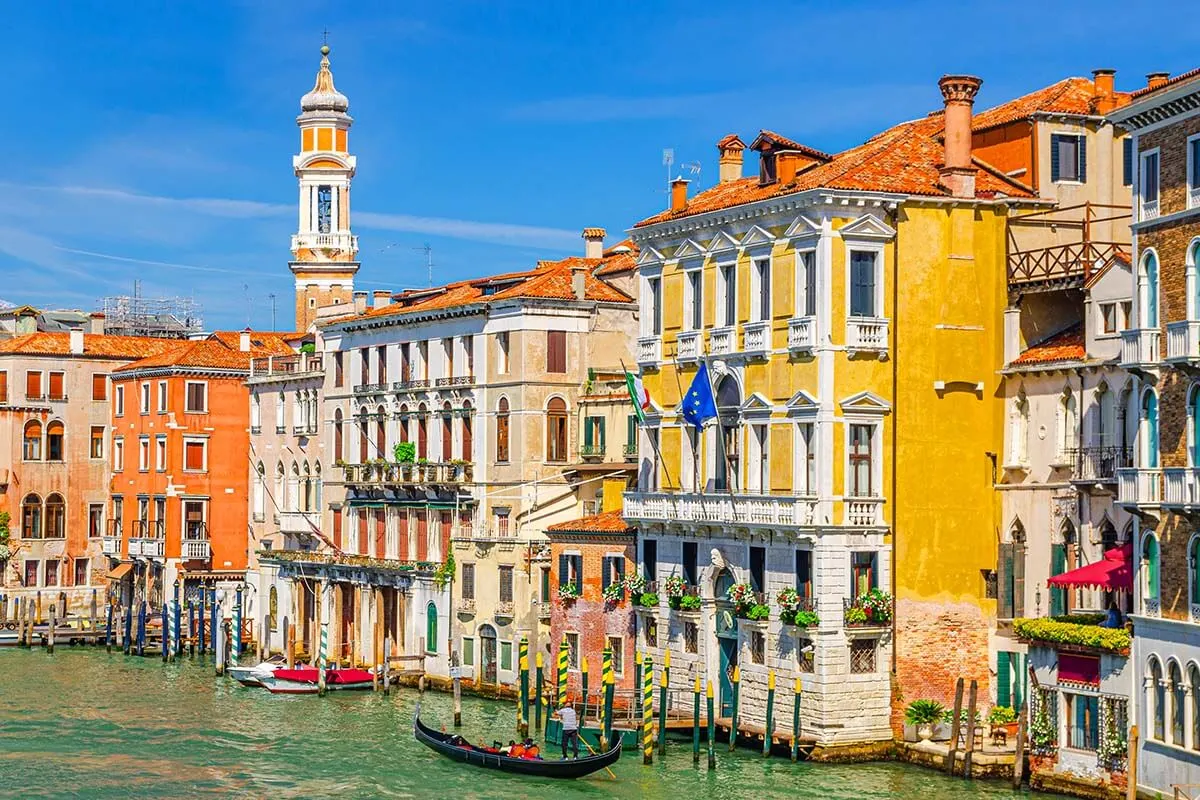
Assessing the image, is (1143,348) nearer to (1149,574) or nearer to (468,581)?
(1149,574)

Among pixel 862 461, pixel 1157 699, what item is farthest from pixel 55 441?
pixel 1157 699

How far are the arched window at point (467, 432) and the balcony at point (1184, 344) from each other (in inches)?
937

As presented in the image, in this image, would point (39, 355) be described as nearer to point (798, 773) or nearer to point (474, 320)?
point (474, 320)

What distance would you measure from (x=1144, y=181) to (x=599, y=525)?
16.3 metres

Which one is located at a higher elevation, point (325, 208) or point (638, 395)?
point (325, 208)

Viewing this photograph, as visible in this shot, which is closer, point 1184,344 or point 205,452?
point 1184,344

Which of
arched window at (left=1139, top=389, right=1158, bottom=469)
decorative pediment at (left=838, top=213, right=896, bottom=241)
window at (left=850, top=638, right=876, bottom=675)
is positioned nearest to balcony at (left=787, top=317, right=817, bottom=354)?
decorative pediment at (left=838, top=213, right=896, bottom=241)

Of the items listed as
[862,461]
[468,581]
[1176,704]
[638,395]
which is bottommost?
[1176,704]

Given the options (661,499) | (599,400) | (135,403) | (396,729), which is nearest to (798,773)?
(661,499)

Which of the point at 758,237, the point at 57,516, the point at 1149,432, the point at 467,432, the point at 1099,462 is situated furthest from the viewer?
the point at 57,516

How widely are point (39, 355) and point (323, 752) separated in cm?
3318

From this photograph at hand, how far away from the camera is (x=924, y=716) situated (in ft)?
121

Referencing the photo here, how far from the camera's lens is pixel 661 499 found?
1644 inches

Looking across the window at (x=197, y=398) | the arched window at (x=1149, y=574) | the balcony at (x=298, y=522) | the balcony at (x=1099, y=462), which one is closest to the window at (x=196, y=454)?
the window at (x=197, y=398)
